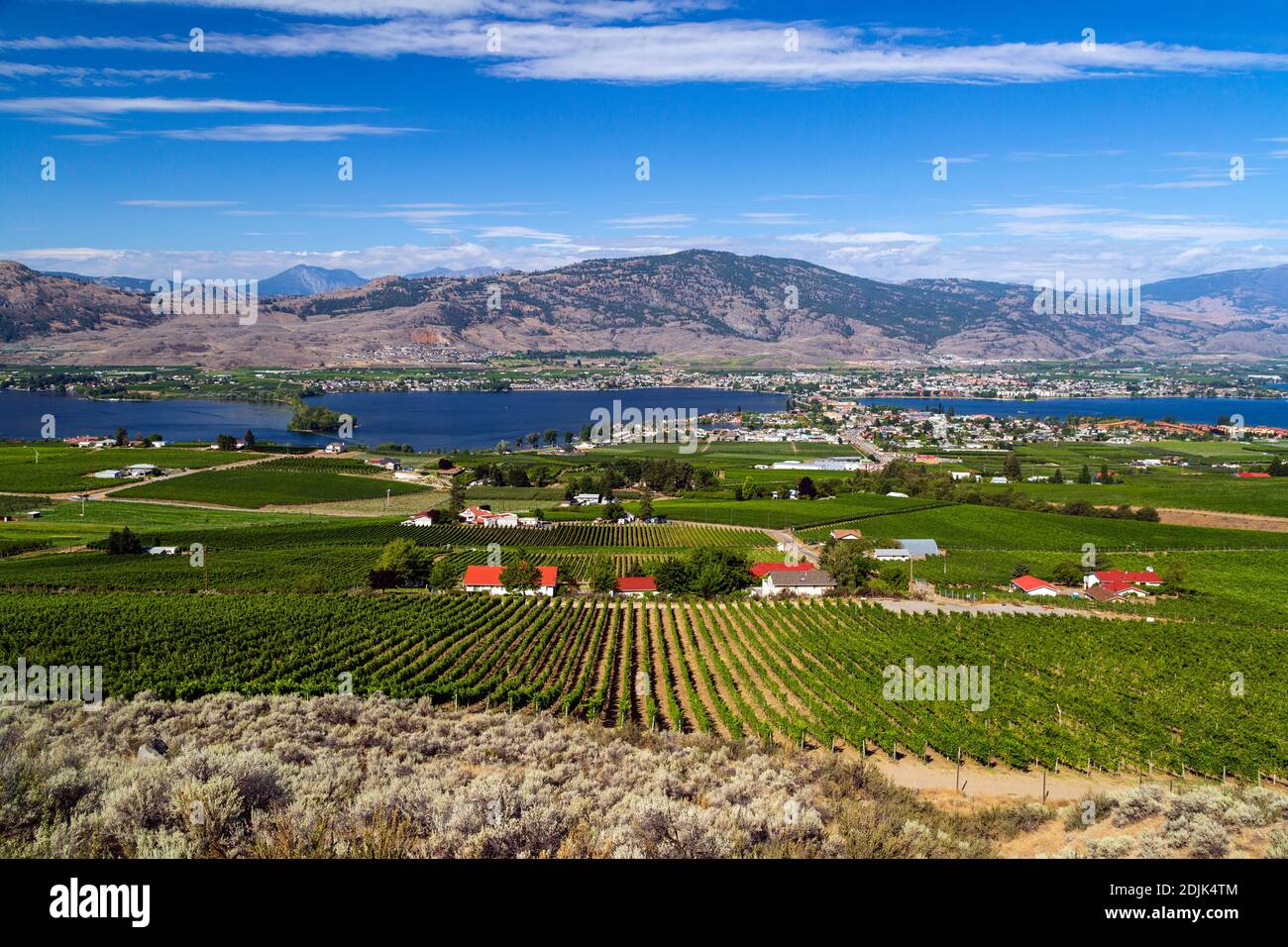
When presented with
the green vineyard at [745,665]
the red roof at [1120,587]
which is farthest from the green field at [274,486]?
the red roof at [1120,587]

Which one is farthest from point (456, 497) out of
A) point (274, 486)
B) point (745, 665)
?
point (745, 665)

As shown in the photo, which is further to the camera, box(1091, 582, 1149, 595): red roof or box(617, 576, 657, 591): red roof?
box(617, 576, 657, 591): red roof

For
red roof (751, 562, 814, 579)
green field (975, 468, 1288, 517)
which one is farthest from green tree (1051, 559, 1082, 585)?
green field (975, 468, 1288, 517)

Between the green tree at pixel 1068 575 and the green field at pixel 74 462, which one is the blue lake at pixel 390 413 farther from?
the green tree at pixel 1068 575

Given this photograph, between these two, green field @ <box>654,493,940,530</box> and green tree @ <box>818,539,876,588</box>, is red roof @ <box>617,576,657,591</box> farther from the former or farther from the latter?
green field @ <box>654,493,940,530</box>

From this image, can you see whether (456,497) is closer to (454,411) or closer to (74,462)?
(74,462)
